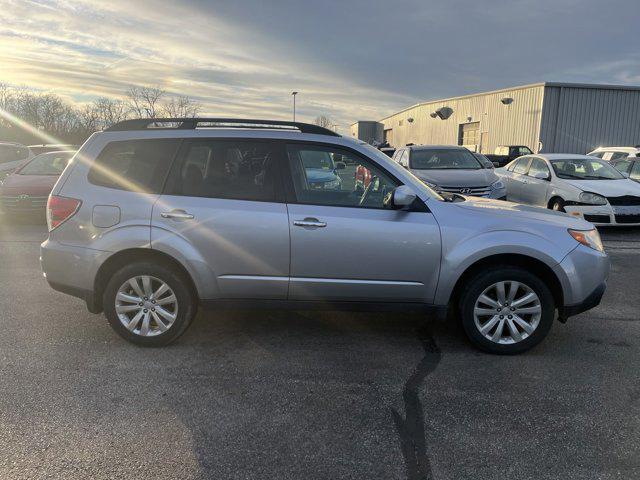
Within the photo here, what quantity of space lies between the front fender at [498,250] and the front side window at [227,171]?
132 centimetres

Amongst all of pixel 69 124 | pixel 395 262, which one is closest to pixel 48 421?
pixel 395 262

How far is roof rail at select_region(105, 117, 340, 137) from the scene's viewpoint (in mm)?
4164

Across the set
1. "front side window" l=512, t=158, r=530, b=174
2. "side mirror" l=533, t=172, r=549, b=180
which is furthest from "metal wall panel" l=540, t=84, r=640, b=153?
"side mirror" l=533, t=172, r=549, b=180

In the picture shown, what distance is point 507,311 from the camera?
394 centimetres

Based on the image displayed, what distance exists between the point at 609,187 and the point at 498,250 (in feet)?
23.8

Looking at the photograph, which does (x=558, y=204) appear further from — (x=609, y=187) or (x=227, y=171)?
(x=227, y=171)

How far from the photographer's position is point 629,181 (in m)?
9.94

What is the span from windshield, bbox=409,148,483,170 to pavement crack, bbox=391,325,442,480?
762 centimetres

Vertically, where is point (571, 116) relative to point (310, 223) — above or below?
above

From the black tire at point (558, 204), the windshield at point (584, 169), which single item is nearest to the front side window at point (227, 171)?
the black tire at point (558, 204)

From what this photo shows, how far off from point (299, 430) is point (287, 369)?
33.0 inches

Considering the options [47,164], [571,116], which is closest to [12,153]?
[47,164]

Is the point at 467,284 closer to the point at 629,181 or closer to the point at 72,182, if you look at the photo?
the point at 72,182

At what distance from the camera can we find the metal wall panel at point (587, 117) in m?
28.4
